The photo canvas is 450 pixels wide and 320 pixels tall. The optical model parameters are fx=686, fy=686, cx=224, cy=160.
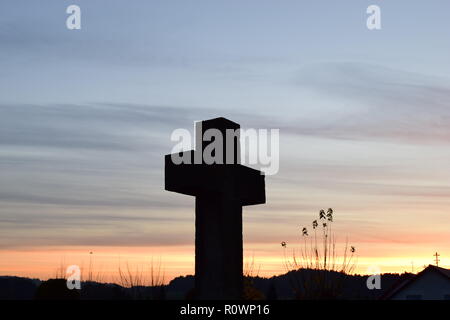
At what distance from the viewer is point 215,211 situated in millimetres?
11180

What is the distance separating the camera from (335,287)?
50.1 ft

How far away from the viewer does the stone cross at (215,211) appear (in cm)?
1084

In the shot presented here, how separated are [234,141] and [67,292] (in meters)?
9.32

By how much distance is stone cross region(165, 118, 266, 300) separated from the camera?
10836mm
